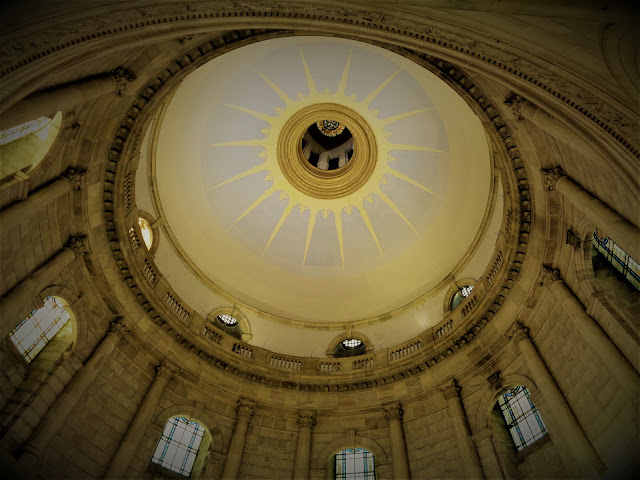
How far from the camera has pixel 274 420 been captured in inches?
739

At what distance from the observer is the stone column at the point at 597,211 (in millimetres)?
10852

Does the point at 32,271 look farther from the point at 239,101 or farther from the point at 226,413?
the point at 239,101

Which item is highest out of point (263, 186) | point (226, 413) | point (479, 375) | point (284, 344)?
point (263, 186)

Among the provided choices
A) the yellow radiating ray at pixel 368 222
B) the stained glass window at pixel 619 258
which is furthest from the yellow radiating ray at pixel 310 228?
the stained glass window at pixel 619 258

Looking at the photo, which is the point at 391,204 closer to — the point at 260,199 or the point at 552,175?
the point at 260,199

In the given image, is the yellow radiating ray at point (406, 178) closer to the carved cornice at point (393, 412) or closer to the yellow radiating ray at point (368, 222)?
the yellow radiating ray at point (368, 222)

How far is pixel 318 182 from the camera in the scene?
2698 cm

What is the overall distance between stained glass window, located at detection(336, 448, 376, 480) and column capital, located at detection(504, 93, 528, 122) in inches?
513

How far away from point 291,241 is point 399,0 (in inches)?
677

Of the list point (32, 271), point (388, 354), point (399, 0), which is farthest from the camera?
point (388, 354)

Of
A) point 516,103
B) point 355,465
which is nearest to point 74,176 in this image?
point 516,103

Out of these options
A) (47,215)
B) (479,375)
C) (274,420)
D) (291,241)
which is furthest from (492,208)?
(47,215)

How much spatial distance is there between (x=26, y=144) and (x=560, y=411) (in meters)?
16.7

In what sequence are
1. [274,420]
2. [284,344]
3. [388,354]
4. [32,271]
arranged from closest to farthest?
[32,271] < [274,420] < [388,354] < [284,344]
